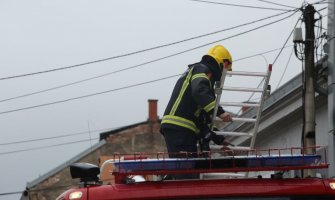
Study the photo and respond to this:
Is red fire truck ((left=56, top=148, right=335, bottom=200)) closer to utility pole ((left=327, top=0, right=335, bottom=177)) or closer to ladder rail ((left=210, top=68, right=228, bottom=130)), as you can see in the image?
ladder rail ((left=210, top=68, right=228, bottom=130))

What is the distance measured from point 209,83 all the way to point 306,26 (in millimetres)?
7437

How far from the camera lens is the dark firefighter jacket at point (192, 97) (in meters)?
5.97

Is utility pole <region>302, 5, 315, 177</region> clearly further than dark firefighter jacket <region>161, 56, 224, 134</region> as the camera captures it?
Yes

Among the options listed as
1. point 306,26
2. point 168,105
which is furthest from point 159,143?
point 168,105

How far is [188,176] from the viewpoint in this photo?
16.3ft

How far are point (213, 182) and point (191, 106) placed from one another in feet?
5.15

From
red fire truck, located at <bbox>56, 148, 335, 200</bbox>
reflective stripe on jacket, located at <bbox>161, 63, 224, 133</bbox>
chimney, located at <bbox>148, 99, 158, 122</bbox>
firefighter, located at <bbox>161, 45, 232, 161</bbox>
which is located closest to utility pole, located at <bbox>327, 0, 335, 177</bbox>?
firefighter, located at <bbox>161, 45, 232, 161</bbox>

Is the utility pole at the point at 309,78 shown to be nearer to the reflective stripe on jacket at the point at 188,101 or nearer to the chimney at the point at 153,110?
the reflective stripe on jacket at the point at 188,101

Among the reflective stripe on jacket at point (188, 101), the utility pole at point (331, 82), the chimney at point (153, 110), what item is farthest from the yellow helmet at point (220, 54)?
the chimney at point (153, 110)

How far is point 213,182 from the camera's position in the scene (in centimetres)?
466

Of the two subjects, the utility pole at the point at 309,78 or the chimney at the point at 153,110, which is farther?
the chimney at the point at 153,110

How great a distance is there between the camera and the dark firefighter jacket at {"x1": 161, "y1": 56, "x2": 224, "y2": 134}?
5.97 metres

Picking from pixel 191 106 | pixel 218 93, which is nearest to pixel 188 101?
pixel 191 106

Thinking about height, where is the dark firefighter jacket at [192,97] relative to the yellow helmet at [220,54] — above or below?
below
